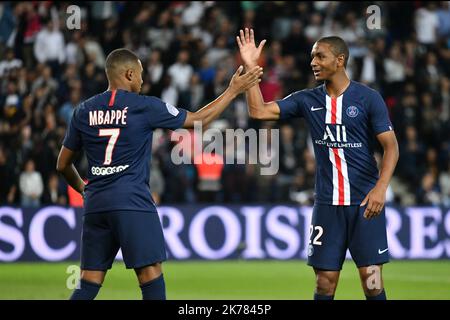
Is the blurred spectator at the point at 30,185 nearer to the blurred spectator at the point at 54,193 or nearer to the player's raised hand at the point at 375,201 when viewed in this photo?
the blurred spectator at the point at 54,193

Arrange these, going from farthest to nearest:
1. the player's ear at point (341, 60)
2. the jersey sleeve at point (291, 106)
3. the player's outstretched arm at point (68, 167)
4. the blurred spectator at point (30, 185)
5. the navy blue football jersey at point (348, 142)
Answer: the blurred spectator at point (30, 185) → the jersey sleeve at point (291, 106) → the player's ear at point (341, 60) → the navy blue football jersey at point (348, 142) → the player's outstretched arm at point (68, 167)

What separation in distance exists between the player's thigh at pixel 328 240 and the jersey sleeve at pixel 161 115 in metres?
1.31

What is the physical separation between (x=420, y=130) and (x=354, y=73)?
152 centimetres

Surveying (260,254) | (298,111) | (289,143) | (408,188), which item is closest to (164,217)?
(260,254)

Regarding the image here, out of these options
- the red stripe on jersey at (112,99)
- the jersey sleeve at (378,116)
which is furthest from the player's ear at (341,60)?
the red stripe on jersey at (112,99)

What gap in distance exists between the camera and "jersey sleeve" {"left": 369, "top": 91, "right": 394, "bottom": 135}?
25.7ft

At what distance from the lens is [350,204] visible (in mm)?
7922

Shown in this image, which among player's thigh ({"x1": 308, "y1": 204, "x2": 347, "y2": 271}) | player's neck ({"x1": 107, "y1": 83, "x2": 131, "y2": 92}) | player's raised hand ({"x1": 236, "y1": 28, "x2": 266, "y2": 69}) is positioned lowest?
player's thigh ({"x1": 308, "y1": 204, "x2": 347, "y2": 271})

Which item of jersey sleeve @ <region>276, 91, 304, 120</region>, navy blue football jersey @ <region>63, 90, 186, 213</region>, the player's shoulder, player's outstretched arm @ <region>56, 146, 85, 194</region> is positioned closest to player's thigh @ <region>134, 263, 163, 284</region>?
navy blue football jersey @ <region>63, 90, 186, 213</region>

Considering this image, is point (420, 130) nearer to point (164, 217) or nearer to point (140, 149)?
point (164, 217)

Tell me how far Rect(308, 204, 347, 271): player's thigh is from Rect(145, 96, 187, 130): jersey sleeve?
1.31 m

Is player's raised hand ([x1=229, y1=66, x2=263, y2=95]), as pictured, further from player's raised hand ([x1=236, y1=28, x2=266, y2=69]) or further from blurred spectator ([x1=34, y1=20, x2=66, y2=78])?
blurred spectator ([x1=34, y1=20, x2=66, y2=78])

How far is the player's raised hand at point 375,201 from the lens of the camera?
25.2 ft

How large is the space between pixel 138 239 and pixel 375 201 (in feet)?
5.66
